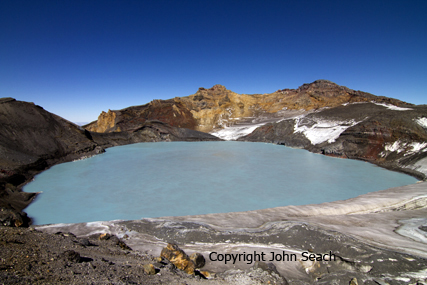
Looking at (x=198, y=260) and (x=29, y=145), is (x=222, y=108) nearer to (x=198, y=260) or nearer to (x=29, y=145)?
(x=29, y=145)

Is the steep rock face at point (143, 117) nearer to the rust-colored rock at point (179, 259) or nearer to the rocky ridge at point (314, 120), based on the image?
the rocky ridge at point (314, 120)

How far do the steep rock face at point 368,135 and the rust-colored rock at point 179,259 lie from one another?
1124 cm

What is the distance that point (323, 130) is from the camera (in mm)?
20203

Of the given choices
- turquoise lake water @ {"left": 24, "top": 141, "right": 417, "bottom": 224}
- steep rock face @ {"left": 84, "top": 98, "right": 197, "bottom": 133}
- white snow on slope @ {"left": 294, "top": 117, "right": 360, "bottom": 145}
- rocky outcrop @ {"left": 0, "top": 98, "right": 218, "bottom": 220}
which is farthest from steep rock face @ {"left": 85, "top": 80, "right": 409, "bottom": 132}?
turquoise lake water @ {"left": 24, "top": 141, "right": 417, "bottom": 224}

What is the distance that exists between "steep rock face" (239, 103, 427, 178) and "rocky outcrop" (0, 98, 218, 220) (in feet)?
55.1

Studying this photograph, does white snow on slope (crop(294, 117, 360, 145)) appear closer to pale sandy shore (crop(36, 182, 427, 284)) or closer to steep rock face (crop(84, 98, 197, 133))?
pale sandy shore (crop(36, 182, 427, 284))

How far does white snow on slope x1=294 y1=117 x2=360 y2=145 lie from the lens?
59.4ft

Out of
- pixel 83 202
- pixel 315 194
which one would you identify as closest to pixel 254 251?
pixel 315 194

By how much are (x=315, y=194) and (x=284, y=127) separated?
17894mm

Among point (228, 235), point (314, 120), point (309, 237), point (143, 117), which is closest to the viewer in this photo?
point (309, 237)

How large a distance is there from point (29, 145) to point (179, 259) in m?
13.0

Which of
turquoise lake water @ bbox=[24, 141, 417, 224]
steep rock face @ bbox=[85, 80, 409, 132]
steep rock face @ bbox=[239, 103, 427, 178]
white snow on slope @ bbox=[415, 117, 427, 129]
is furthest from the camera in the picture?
steep rock face @ bbox=[85, 80, 409, 132]

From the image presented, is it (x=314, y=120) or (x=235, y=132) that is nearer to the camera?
(x=314, y=120)

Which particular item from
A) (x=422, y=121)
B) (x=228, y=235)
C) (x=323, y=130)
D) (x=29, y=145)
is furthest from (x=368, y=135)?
(x=29, y=145)
